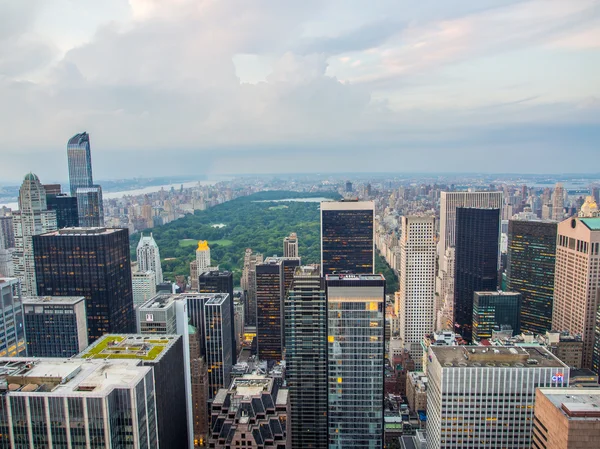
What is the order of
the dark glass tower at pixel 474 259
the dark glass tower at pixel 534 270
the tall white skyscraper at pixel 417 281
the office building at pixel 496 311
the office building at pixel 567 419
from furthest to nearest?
the dark glass tower at pixel 474 259 < the dark glass tower at pixel 534 270 < the tall white skyscraper at pixel 417 281 < the office building at pixel 496 311 < the office building at pixel 567 419

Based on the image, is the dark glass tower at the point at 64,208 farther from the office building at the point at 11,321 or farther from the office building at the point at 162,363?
the office building at the point at 162,363

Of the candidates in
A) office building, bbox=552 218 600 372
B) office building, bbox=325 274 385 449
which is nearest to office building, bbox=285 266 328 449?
office building, bbox=325 274 385 449

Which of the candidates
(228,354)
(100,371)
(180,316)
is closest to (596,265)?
(228,354)

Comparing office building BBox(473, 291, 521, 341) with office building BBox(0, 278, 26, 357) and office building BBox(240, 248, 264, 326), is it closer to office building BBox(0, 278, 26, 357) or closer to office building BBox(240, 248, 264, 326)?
office building BBox(240, 248, 264, 326)

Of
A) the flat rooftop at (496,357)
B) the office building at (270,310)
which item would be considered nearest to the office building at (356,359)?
the flat rooftop at (496,357)

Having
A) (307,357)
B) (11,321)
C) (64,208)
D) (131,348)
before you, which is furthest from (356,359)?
(64,208)

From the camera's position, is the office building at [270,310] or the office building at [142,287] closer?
the office building at [270,310]

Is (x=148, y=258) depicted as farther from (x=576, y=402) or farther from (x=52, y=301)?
(x=576, y=402)

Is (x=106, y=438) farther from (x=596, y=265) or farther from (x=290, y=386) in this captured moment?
(x=596, y=265)
